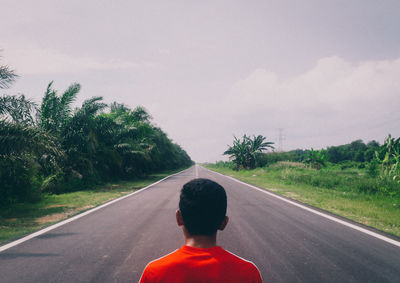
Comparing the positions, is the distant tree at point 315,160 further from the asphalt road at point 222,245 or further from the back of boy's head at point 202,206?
the back of boy's head at point 202,206

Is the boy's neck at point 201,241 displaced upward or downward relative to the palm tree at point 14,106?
downward

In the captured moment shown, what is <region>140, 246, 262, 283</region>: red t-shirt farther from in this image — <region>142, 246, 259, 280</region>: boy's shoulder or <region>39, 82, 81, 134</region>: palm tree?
<region>39, 82, 81, 134</region>: palm tree

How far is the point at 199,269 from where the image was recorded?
1.35 meters

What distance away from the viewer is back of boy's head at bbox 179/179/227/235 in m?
1.56

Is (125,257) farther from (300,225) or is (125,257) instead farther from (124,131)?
(124,131)

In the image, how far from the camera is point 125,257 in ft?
13.8

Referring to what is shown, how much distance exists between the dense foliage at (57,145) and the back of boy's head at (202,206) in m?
8.74

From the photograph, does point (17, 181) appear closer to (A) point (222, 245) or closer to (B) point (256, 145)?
(A) point (222, 245)

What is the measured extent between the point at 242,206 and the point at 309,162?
31.4 metres

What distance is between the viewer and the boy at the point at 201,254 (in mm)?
1350

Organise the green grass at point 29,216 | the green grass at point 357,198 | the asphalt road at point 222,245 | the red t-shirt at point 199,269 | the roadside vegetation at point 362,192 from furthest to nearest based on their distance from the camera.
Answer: the roadside vegetation at point 362,192, the green grass at point 357,198, the green grass at point 29,216, the asphalt road at point 222,245, the red t-shirt at point 199,269

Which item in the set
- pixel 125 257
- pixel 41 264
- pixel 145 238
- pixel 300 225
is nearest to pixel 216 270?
pixel 125 257

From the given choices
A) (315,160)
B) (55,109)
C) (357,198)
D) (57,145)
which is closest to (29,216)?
(57,145)

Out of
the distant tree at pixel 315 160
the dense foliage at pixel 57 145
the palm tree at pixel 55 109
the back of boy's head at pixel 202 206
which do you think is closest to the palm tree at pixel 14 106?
the dense foliage at pixel 57 145
